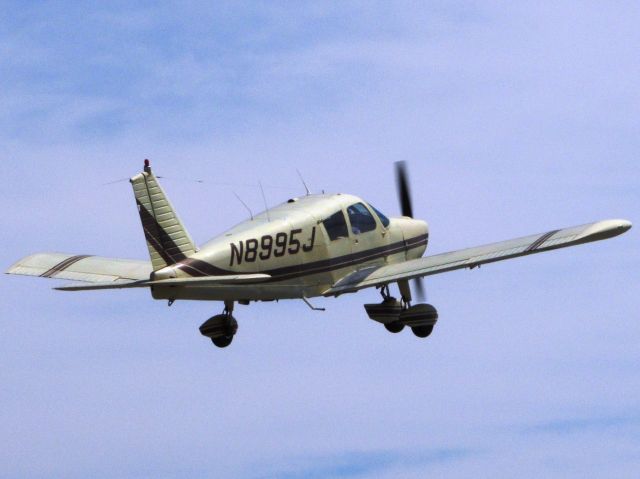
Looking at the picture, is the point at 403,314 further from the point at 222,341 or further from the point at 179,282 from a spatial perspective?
the point at 179,282

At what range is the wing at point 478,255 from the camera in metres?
38.1

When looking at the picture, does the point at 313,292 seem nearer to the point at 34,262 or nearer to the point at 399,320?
the point at 399,320

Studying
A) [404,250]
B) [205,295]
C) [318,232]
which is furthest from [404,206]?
[205,295]

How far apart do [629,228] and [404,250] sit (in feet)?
23.7

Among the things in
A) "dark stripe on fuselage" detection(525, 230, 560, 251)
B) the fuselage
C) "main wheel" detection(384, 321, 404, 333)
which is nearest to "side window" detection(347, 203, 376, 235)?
the fuselage

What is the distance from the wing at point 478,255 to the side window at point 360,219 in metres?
0.94

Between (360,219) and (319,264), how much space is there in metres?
2.09

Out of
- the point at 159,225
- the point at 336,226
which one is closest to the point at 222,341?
the point at 336,226

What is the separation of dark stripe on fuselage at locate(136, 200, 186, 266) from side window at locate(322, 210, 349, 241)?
13.2 ft

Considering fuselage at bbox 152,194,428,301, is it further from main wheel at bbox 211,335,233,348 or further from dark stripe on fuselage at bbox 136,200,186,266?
main wheel at bbox 211,335,233,348

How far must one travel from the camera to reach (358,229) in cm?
4178

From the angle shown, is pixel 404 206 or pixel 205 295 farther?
pixel 404 206

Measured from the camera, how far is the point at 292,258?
1563 inches

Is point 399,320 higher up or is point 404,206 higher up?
point 404,206
